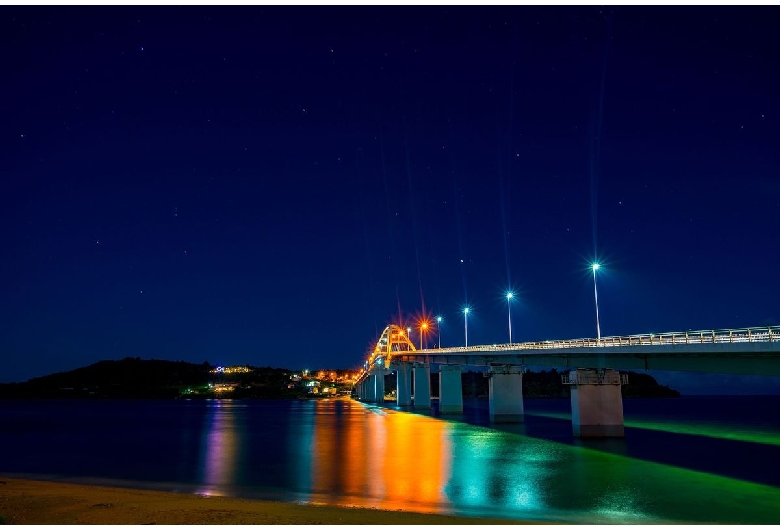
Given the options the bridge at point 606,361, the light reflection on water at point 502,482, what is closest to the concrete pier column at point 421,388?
the bridge at point 606,361

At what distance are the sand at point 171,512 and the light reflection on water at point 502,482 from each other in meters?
4.74

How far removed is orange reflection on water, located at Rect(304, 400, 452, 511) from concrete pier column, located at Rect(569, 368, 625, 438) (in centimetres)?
1309

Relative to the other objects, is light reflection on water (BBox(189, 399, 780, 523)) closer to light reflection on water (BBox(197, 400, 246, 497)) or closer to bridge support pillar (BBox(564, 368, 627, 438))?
light reflection on water (BBox(197, 400, 246, 497))

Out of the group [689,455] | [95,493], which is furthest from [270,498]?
[689,455]

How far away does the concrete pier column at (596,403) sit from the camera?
6241cm

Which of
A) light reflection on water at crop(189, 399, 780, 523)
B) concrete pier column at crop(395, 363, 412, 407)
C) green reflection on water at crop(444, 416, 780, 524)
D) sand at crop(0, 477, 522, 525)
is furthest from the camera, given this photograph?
concrete pier column at crop(395, 363, 412, 407)

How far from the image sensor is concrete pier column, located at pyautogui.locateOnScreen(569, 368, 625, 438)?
6241 centimetres

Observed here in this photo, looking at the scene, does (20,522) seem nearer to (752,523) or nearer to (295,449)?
(752,523)

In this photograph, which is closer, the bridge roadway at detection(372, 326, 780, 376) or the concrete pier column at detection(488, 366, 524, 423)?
the bridge roadway at detection(372, 326, 780, 376)

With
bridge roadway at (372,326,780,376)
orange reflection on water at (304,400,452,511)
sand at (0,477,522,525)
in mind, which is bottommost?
orange reflection on water at (304,400,452,511)

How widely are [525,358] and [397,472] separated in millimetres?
34718

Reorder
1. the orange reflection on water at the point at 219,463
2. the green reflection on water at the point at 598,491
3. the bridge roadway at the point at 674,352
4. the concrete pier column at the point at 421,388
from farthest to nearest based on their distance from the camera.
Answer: the concrete pier column at the point at 421,388 → the orange reflection on water at the point at 219,463 → the bridge roadway at the point at 674,352 → the green reflection on water at the point at 598,491

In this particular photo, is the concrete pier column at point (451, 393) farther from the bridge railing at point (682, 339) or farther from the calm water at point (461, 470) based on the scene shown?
the bridge railing at point (682, 339)

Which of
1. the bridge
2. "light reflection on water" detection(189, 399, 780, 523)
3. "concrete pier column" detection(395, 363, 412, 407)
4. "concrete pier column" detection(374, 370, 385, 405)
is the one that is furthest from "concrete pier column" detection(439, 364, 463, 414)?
"concrete pier column" detection(374, 370, 385, 405)
